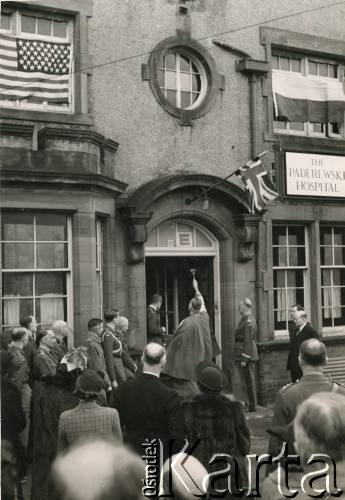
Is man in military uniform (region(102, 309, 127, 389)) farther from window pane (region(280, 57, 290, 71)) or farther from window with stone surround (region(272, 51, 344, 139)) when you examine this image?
window pane (region(280, 57, 290, 71))

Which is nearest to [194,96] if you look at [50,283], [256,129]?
[256,129]

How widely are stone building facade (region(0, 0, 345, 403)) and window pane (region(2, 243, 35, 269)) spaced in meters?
0.02

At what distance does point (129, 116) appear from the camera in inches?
476

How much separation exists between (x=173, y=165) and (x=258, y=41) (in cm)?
327

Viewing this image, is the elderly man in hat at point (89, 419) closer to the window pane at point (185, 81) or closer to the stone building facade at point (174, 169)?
the stone building facade at point (174, 169)

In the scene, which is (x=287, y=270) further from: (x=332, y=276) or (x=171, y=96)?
(x=171, y=96)

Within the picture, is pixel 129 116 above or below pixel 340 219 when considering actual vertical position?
above

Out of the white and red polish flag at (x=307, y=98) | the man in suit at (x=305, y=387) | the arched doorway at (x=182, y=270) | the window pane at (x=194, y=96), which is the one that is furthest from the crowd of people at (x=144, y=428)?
the white and red polish flag at (x=307, y=98)

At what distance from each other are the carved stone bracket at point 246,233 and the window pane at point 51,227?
12.6ft

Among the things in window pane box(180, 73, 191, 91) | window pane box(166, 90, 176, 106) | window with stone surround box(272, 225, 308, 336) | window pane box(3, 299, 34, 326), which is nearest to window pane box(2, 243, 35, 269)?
window pane box(3, 299, 34, 326)

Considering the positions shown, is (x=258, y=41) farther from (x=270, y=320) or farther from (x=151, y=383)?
(x=151, y=383)

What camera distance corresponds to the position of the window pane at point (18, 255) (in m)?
10.3

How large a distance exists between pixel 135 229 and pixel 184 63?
3.57 meters

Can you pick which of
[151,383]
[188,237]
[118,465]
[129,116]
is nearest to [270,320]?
[188,237]
